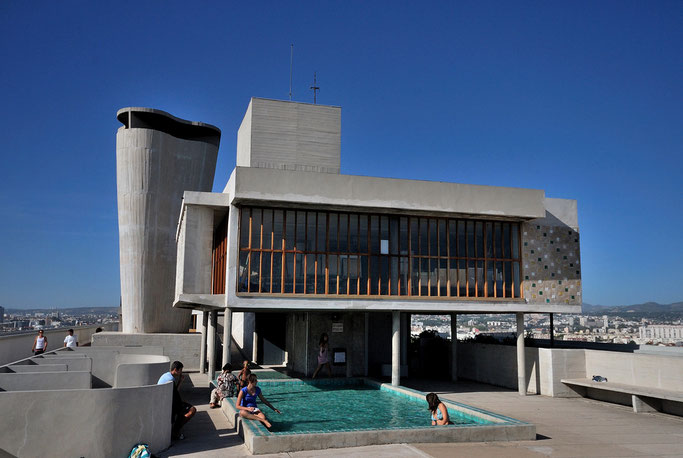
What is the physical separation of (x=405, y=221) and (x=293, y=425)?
28.2 ft

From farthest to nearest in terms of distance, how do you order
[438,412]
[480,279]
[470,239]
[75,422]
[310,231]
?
[470,239] < [480,279] < [310,231] < [438,412] < [75,422]

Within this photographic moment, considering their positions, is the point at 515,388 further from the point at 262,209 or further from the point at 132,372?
the point at 132,372

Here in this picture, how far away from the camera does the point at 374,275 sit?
18.5 metres

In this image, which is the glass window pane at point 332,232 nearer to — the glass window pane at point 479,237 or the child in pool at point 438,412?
the glass window pane at point 479,237

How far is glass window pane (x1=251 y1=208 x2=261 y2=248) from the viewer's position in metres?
17.5

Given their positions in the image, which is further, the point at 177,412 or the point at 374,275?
the point at 374,275

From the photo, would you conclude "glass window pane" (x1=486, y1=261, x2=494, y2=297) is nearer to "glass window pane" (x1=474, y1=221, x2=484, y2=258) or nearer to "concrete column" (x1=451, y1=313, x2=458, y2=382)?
"glass window pane" (x1=474, y1=221, x2=484, y2=258)

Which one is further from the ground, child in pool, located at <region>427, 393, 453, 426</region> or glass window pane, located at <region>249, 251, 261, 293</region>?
glass window pane, located at <region>249, 251, 261, 293</region>

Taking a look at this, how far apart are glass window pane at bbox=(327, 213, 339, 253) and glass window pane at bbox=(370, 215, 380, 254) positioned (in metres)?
1.18

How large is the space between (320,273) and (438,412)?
6.88 m

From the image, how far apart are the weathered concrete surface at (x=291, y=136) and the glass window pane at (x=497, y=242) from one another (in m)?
7.16

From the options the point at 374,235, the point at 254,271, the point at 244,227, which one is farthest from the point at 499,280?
the point at 244,227

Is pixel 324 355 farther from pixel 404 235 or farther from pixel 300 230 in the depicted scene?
pixel 300 230

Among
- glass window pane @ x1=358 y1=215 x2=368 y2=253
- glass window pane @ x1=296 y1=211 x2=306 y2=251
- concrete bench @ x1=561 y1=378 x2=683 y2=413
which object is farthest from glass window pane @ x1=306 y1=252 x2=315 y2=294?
concrete bench @ x1=561 y1=378 x2=683 y2=413
